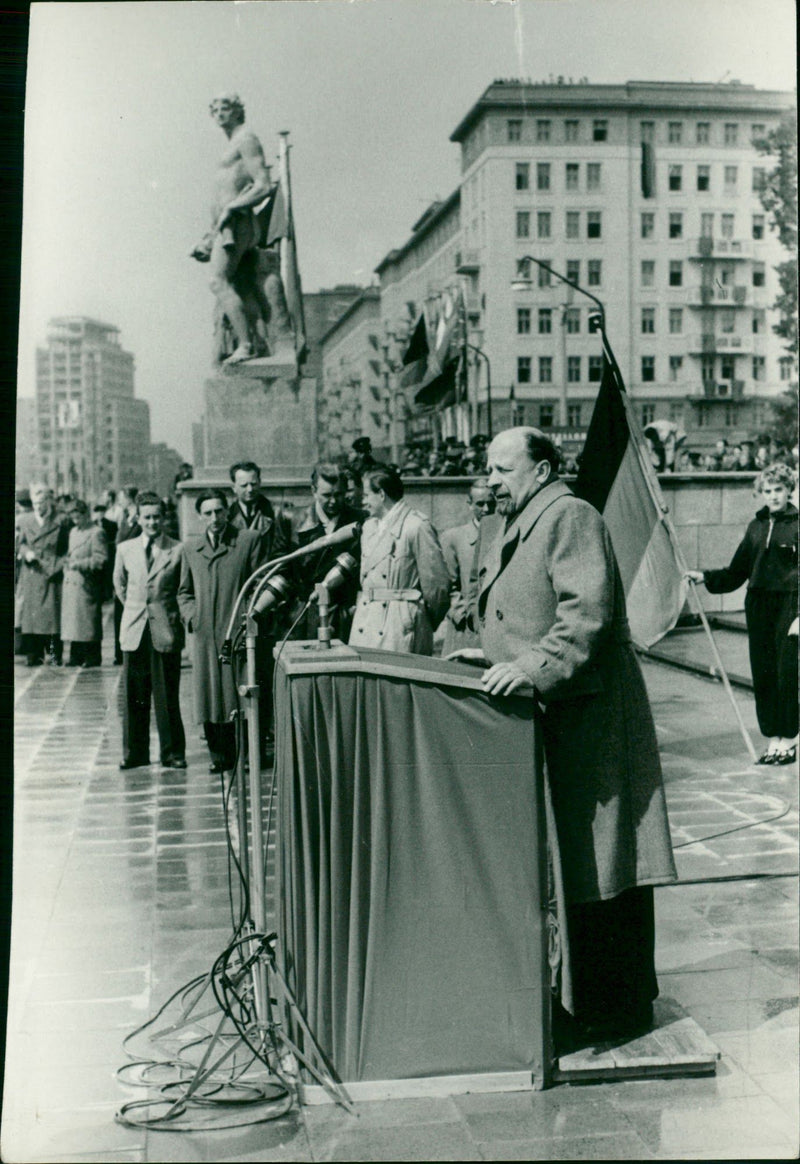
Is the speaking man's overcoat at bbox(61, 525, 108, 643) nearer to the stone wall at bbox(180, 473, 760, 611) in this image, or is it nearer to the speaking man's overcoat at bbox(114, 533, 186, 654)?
the stone wall at bbox(180, 473, 760, 611)

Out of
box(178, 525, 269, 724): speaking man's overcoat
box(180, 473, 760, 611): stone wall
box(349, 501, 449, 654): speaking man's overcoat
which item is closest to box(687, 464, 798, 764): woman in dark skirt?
box(349, 501, 449, 654): speaking man's overcoat

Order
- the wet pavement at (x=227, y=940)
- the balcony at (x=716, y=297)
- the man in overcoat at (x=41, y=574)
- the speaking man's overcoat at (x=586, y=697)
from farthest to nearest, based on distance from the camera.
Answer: the balcony at (x=716, y=297) → the man in overcoat at (x=41, y=574) → the speaking man's overcoat at (x=586, y=697) → the wet pavement at (x=227, y=940)

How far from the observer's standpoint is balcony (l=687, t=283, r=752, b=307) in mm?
82750

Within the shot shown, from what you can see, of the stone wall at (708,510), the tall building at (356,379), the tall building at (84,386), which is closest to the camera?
the tall building at (84,386)

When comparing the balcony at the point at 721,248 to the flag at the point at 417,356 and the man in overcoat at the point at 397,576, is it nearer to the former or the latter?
the flag at the point at 417,356

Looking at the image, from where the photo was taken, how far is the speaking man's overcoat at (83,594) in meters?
17.0

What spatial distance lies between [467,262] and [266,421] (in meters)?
64.7

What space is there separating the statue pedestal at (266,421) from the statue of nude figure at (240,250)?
33 centimetres

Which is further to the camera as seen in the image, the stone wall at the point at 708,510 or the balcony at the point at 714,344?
the balcony at the point at 714,344

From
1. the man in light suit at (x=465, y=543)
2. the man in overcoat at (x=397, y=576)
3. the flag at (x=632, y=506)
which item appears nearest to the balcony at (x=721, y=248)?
the man in light suit at (x=465, y=543)

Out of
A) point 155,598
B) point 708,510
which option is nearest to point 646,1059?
point 155,598

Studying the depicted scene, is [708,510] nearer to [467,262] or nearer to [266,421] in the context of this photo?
[266,421]

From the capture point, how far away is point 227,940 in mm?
5988

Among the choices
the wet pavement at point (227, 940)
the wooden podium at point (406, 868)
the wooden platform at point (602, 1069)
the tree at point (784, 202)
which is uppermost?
the tree at point (784, 202)
